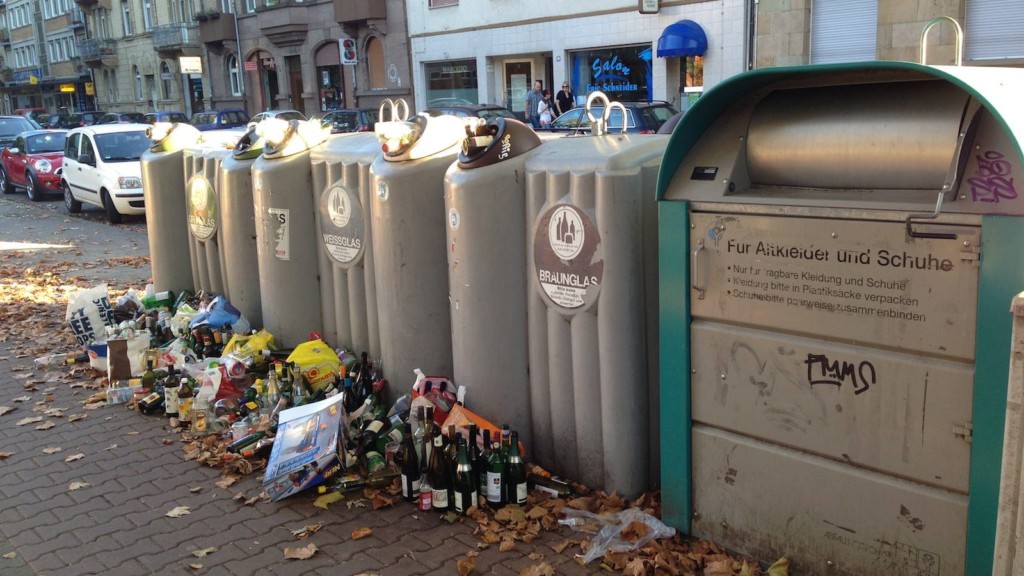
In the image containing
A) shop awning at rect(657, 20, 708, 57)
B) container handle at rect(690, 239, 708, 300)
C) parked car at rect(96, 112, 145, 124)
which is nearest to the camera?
container handle at rect(690, 239, 708, 300)

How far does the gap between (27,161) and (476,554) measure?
66.2ft

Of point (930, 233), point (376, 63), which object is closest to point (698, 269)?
point (930, 233)

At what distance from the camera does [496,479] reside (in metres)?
4.22

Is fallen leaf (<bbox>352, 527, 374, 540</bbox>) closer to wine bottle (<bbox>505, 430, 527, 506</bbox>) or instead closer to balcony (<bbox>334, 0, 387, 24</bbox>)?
wine bottle (<bbox>505, 430, 527, 506</bbox>)

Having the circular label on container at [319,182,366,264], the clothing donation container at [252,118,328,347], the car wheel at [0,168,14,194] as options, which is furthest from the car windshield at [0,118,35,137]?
the circular label on container at [319,182,366,264]

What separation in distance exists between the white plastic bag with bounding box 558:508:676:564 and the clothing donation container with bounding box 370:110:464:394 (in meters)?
1.41

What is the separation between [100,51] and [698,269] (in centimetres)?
5863

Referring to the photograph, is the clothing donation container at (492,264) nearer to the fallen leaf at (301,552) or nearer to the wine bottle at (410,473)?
the wine bottle at (410,473)

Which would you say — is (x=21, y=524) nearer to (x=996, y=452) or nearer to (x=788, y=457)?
(x=788, y=457)

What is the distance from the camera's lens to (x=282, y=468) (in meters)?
4.51

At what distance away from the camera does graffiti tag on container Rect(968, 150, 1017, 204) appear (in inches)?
109

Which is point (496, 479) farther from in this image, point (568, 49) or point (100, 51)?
point (100, 51)

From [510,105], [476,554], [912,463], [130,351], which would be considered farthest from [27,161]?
[912,463]

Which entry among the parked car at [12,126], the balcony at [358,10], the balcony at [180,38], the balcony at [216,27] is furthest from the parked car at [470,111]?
the balcony at [180,38]
